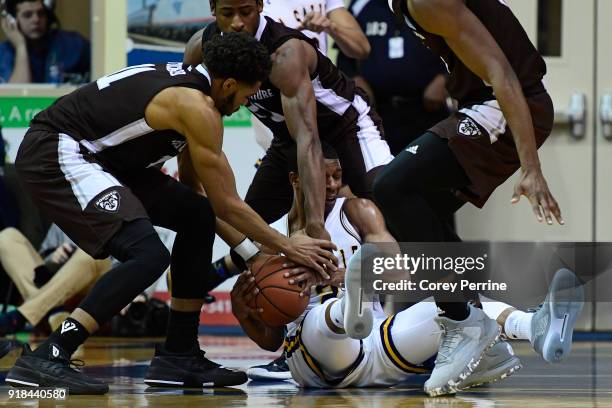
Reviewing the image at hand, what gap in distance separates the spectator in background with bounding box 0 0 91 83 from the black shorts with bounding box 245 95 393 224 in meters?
2.94

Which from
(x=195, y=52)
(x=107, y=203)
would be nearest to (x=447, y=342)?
(x=107, y=203)

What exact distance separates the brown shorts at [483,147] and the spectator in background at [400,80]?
3007 millimetres

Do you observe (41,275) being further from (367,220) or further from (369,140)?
(367,220)

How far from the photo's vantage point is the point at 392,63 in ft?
26.9

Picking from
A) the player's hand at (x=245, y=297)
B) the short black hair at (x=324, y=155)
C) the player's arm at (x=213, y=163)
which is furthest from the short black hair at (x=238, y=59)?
the short black hair at (x=324, y=155)

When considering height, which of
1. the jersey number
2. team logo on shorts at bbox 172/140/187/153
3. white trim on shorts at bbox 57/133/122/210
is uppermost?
the jersey number

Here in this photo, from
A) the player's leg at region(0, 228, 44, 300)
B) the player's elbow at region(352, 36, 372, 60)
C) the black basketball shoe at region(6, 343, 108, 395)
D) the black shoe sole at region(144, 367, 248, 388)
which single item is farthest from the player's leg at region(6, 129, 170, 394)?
the player's leg at region(0, 228, 44, 300)

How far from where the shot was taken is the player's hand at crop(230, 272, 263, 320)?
17.5ft

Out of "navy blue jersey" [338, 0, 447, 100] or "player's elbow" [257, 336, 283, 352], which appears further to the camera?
"navy blue jersey" [338, 0, 447, 100]

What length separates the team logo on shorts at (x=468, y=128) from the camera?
4.96 meters

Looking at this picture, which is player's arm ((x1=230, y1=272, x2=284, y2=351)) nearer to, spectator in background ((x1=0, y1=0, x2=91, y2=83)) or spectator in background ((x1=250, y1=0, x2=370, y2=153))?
spectator in background ((x1=250, y1=0, x2=370, y2=153))

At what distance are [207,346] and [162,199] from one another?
2204 millimetres

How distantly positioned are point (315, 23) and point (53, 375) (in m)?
2.52

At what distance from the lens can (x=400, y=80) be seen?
8164mm
